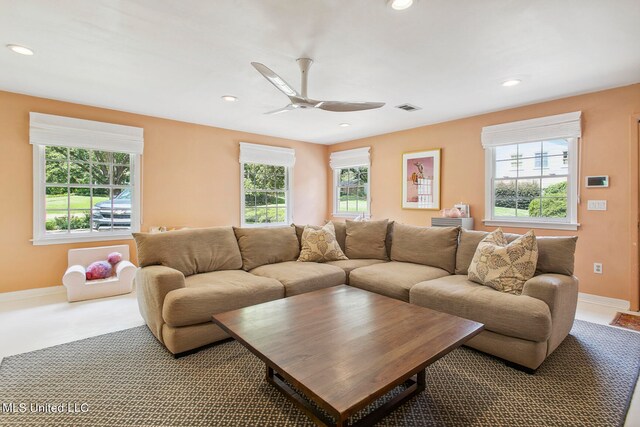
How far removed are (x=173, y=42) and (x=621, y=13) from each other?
3089 millimetres

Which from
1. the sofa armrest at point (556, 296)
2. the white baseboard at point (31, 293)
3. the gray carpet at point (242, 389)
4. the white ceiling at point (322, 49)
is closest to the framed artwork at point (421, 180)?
the white ceiling at point (322, 49)

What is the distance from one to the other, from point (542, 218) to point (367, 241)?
2233 millimetres

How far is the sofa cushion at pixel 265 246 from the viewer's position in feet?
10.9

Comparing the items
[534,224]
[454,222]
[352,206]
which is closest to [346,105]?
[454,222]

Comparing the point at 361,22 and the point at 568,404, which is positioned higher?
the point at 361,22

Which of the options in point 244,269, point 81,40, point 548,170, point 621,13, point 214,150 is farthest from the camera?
point 214,150

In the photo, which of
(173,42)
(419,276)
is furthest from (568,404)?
(173,42)

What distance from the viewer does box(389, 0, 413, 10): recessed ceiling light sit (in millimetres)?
1875

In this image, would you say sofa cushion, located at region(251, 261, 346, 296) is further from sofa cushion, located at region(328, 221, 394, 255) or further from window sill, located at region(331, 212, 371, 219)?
window sill, located at region(331, 212, 371, 219)

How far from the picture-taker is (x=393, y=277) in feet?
9.55

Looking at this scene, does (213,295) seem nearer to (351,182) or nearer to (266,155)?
(266,155)

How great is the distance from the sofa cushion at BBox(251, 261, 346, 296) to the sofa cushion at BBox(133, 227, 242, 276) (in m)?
0.33

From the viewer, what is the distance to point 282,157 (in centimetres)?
588

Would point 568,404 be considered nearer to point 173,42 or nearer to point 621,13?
point 621,13
